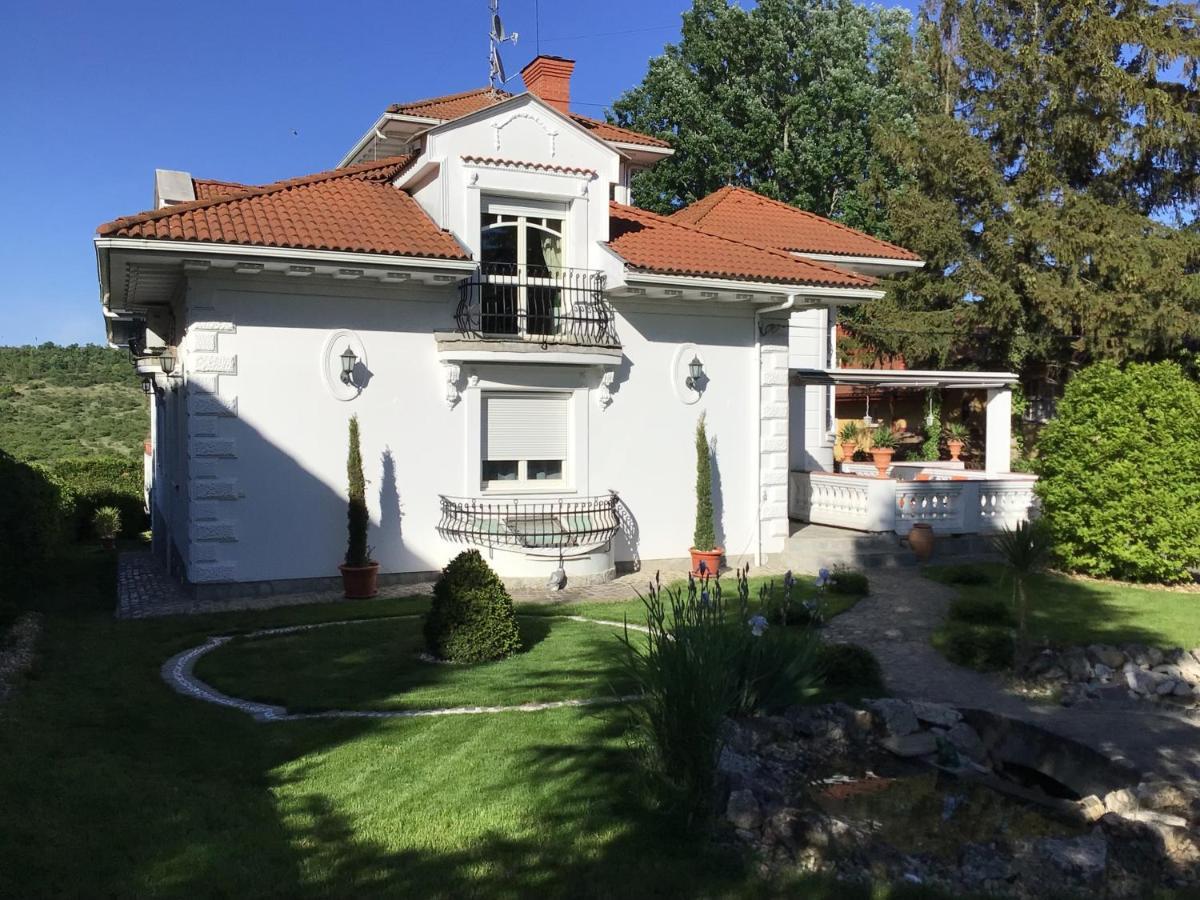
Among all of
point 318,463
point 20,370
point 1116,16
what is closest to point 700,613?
point 318,463

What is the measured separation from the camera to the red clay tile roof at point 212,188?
17531mm

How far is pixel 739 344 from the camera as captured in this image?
57.0ft

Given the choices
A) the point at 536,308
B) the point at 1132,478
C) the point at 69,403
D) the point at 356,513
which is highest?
the point at 536,308

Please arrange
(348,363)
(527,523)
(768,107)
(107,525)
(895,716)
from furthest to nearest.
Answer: (768,107)
(107,525)
(527,523)
(348,363)
(895,716)

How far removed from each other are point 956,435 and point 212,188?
70.8 feet

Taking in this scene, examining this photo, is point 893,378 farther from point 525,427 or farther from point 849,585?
point 525,427

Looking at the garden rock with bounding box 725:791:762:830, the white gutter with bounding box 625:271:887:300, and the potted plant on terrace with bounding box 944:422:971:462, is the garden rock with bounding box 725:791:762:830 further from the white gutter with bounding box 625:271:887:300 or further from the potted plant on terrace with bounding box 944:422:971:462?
the potted plant on terrace with bounding box 944:422:971:462

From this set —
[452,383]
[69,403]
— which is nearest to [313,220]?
[452,383]

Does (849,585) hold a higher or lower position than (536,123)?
lower

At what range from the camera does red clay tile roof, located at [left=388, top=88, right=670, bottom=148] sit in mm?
19641

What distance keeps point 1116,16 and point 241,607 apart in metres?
27.3

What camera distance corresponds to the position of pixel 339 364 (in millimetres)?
14609

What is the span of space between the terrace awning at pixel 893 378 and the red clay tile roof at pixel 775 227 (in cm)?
250

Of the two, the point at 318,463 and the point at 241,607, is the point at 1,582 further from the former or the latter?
the point at 318,463
